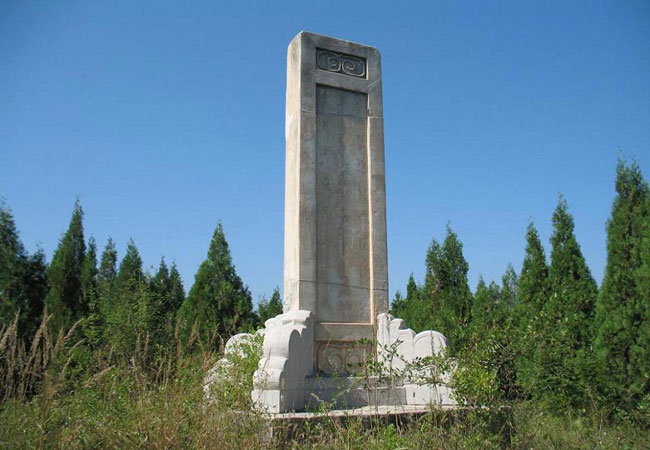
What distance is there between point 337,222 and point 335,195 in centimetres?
32

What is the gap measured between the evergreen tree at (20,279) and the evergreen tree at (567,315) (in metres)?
9.25

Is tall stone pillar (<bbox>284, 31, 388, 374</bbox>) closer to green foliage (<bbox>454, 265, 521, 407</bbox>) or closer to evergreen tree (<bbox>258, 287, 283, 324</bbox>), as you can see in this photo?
green foliage (<bbox>454, 265, 521, 407</bbox>)

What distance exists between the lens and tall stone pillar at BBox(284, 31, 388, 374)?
568 centimetres

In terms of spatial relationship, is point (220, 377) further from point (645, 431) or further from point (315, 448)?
point (645, 431)

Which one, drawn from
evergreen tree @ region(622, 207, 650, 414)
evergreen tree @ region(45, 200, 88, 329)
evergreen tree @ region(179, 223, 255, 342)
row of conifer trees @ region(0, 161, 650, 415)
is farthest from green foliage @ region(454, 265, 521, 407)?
→ evergreen tree @ region(45, 200, 88, 329)

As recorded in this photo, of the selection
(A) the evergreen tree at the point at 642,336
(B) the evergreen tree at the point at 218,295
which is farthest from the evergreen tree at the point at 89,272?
(A) the evergreen tree at the point at 642,336

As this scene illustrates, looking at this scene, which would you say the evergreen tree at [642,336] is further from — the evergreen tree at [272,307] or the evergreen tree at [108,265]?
the evergreen tree at [108,265]

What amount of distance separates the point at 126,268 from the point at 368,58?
10.1 meters

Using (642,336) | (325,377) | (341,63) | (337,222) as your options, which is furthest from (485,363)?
(642,336)

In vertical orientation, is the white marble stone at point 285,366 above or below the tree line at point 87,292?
below

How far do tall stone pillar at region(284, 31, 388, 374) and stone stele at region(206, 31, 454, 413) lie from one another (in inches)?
0.5

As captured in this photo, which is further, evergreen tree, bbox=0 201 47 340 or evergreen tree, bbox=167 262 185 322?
evergreen tree, bbox=167 262 185 322

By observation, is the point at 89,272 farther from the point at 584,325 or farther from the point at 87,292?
the point at 584,325

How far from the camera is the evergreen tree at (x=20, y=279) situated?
10.3m
